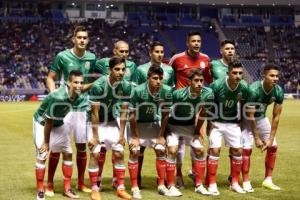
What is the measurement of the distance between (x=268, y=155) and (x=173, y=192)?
6.51 ft

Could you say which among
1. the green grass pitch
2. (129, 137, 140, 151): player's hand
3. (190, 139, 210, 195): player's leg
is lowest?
the green grass pitch

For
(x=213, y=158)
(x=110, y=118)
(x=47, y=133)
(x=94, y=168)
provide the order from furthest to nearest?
(x=213, y=158) → (x=110, y=118) → (x=94, y=168) → (x=47, y=133)

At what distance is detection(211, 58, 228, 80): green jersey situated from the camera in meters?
9.52

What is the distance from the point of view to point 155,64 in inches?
374

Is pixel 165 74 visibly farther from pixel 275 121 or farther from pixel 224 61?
pixel 275 121

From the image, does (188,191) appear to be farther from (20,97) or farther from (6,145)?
(20,97)

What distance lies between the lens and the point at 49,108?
816cm

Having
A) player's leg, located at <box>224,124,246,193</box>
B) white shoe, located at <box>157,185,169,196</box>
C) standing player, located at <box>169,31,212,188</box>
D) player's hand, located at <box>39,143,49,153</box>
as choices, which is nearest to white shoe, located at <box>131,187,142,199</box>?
white shoe, located at <box>157,185,169,196</box>

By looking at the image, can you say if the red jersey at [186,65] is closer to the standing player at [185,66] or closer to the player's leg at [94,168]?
the standing player at [185,66]

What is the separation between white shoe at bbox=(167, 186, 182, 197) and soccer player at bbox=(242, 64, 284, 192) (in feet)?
3.96

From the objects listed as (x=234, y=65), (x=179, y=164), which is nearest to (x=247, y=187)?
(x=179, y=164)

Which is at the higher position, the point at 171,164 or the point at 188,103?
the point at 188,103

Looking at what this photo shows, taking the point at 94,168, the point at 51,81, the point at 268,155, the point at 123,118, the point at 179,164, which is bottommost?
the point at 179,164

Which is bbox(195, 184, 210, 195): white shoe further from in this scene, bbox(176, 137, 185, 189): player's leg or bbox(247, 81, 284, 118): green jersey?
bbox(247, 81, 284, 118): green jersey
